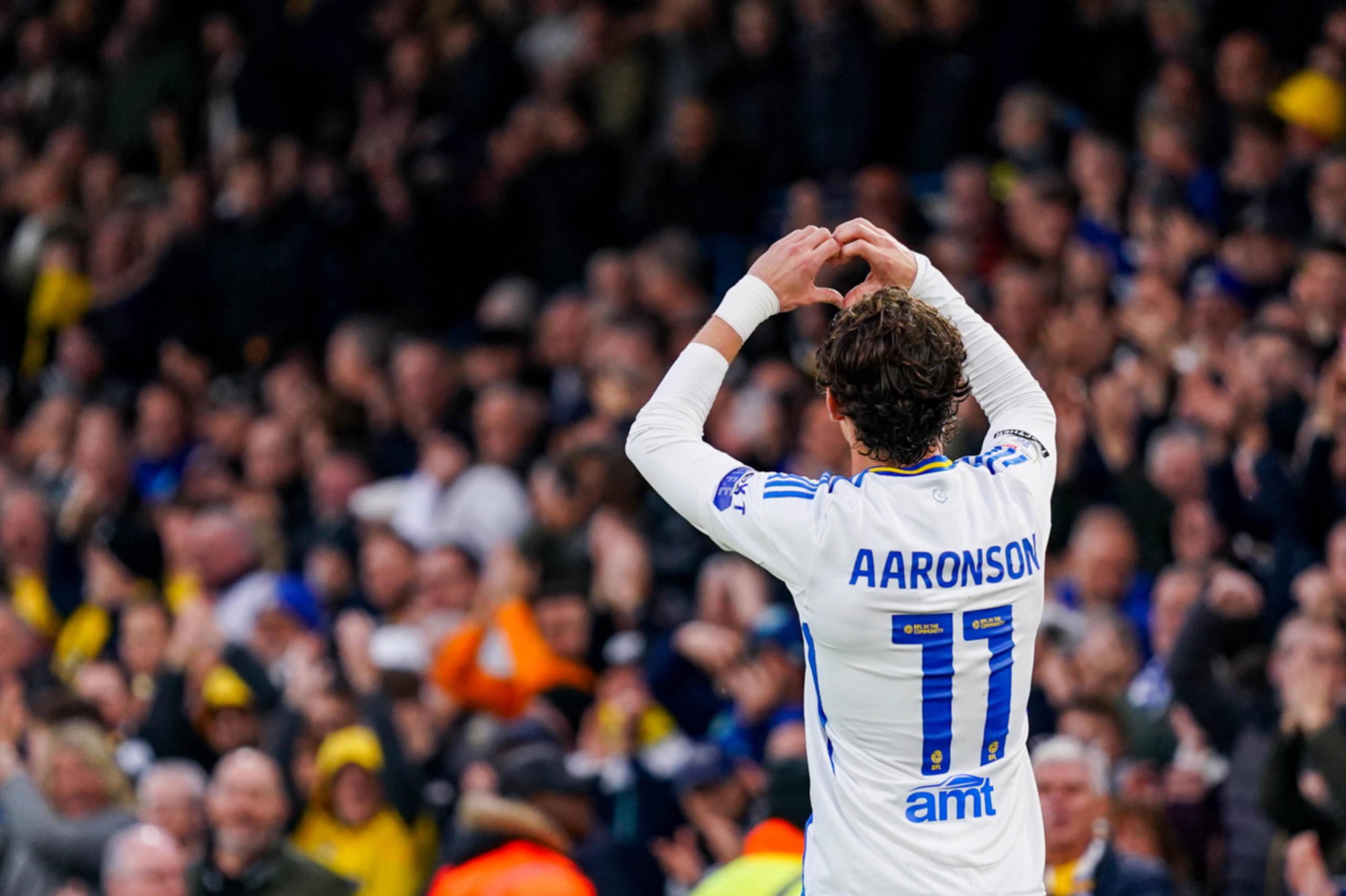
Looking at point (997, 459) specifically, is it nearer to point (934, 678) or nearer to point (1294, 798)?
point (934, 678)

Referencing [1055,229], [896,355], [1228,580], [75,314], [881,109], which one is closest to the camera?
[896,355]

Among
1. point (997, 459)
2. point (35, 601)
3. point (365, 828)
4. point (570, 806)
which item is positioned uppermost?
point (997, 459)

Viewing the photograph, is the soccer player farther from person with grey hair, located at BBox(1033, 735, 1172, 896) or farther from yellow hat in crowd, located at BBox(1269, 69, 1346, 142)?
yellow hat in crowd, located at BBox(1269, 69, 1346, 142)

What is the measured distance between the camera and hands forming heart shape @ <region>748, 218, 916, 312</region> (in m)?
3.34

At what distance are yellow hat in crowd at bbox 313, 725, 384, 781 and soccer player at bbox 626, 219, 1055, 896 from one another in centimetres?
438

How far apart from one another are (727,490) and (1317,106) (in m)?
6.37

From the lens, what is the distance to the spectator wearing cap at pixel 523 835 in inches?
189

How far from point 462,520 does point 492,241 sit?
118 inches

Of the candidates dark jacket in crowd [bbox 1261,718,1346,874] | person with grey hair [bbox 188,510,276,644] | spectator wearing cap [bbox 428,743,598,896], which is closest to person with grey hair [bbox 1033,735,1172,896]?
dark jacket in crowd [bbox 1261,718,1346,874]

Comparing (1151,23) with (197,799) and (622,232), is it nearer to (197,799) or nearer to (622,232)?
(622,232)

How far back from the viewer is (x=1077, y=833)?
557 cm

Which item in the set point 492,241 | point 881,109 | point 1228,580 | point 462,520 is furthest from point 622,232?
point 1228,580

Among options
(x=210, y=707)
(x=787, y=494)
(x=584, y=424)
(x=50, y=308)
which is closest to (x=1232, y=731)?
(x=787, y=494)

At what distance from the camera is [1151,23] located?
9.60 meters
